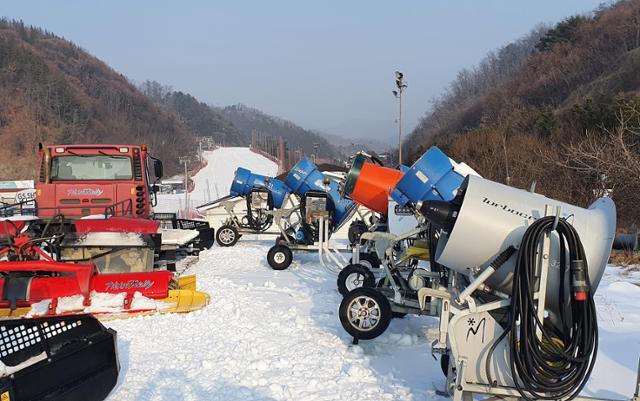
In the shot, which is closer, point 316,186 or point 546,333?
point 546,333

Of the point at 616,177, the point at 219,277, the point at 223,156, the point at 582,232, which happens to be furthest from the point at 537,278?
the point at 223,156

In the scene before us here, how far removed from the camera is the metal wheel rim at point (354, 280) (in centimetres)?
771

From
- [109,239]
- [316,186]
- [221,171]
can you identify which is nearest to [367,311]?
[109,239]

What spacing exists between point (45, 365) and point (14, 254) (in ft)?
9.63

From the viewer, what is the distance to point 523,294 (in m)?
3.65

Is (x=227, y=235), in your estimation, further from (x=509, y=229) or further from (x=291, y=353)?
(x=509, y=229)

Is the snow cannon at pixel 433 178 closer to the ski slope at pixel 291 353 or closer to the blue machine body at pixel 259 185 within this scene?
the ski slope at pixel 291 353

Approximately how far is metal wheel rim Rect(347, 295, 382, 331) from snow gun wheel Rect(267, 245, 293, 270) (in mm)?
5181

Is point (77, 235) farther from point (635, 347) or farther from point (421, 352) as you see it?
point (635, 347)

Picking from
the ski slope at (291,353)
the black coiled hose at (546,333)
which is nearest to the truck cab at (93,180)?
Result: the ski slope at (291,353)

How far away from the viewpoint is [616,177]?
12.6 meters

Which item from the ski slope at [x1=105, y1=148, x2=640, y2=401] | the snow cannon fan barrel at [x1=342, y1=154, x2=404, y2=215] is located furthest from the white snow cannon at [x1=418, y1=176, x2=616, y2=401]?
the snow cannon fan barrel at [x1=342, y1=154, x2=404, y2=215]

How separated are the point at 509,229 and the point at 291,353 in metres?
2.87

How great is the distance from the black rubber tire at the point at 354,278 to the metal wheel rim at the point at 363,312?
68.6 inches
